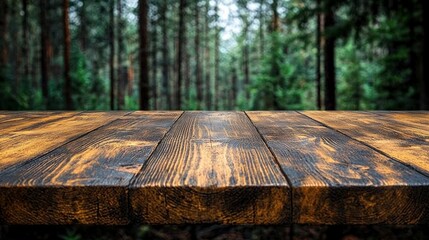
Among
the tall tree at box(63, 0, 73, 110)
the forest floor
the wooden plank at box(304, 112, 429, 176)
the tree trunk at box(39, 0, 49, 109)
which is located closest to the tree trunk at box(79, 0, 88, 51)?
the tree trunk at box(39, 0, 49, 109)

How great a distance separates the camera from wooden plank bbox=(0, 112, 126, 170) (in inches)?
42.7

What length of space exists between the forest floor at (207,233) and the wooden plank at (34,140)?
4.01 meters

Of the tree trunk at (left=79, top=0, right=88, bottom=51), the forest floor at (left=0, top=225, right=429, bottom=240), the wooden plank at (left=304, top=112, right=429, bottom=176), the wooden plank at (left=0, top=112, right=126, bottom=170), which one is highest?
the tree trunk at (left=79, top=0, right=88, bottom=51)

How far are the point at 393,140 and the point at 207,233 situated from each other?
4.76 meters

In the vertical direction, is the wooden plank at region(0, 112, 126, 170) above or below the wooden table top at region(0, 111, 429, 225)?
above

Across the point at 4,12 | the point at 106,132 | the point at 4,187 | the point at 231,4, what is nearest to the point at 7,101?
the point at 4,12

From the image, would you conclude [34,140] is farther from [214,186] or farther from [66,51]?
[66,51]

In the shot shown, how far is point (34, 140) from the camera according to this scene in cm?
138

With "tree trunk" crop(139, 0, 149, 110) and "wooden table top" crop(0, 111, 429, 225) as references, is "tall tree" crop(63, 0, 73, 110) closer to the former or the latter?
"tree trunk" crop(139, 0, 149, 110)

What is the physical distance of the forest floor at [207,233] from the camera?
5508 mm

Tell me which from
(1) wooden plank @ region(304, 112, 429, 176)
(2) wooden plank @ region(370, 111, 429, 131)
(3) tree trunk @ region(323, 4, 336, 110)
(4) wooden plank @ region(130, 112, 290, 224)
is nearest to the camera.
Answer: (4) wooden plank @ region(130, 112, 290, 224)

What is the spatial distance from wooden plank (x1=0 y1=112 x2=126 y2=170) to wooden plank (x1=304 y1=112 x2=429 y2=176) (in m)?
1.03

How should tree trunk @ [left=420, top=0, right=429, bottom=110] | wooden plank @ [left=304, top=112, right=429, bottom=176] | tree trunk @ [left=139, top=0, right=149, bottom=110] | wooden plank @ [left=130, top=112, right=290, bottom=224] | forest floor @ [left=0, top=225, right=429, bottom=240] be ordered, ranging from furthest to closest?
tree trunk @ [left=139, top=0, right=149, bottom=110], tree trunk @ [left=420, top=0, right=429, bottom=110], forest floor @ [left=0, top=225, right=429, bottom=240], wooden plank @ [left=304, top=112, right=429, bottom=176], wooden plank @ [left=130, top=112, right=290, bottom=224]

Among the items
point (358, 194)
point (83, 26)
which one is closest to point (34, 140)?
point (358, 194)
